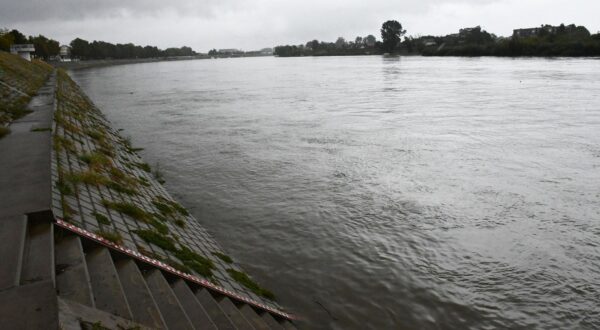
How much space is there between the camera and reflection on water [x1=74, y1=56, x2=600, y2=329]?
8.29 meters

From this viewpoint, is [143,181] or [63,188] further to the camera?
[143,181]

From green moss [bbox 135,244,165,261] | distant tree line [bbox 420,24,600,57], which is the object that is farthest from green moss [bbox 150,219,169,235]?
distant tree line [bbox 420,24,600,57]

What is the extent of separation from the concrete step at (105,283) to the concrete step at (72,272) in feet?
0.46

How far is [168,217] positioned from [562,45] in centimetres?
12664

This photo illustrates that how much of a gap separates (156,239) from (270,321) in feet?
8.83

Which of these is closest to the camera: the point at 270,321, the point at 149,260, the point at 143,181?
the point at 149,260

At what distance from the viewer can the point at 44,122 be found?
14.6m

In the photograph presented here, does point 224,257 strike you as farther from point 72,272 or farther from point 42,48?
point 42,48

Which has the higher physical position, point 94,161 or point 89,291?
point 94,161

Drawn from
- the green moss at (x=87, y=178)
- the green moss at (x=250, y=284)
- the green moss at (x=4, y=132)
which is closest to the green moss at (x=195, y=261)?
the green moss at (x=250, y=284)

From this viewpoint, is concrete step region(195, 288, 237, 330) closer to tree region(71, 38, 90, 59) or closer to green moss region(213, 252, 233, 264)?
green moss region(213, 252, 233, 264)

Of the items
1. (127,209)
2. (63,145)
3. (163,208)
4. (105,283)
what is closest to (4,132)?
(63,145)

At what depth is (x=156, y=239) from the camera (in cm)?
805

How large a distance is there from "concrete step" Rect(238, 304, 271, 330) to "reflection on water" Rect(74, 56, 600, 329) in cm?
125
